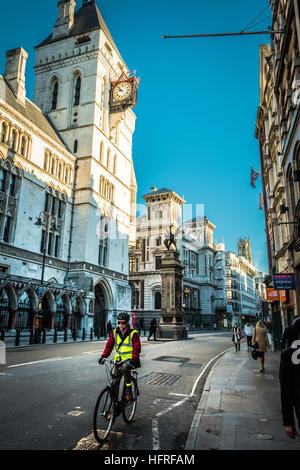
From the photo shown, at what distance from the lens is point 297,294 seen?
39.2 ft

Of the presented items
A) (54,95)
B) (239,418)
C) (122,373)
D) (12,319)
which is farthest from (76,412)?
(54,95)

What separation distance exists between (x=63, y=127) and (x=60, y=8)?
19069 mm

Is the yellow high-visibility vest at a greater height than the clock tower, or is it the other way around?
the clock tower

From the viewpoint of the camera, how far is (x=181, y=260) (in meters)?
66.9

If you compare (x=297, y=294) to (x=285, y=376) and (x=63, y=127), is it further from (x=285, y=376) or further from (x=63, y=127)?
(x=63, y=127)

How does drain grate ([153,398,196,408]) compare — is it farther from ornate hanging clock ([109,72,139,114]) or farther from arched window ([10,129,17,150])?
ornate hanging clock ([109,72,139,114])

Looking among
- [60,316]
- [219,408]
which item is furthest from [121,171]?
[219,408]

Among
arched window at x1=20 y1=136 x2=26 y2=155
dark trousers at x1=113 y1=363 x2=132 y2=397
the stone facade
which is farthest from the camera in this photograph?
arched window at x1=20 y1=136 x2=26 y2=155

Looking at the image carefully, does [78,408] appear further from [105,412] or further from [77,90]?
[77,90]

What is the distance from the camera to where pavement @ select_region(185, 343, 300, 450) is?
4.01 metres

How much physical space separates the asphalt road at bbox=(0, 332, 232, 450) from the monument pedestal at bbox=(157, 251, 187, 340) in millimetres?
17153

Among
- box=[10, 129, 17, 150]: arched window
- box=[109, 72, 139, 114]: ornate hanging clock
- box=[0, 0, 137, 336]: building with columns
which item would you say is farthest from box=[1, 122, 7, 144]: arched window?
box=[109, 72, 139, 114]: ornate hanging clock

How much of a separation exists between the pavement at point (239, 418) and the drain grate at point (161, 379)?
3.53 ft

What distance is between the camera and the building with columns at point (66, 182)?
89.0 ft
